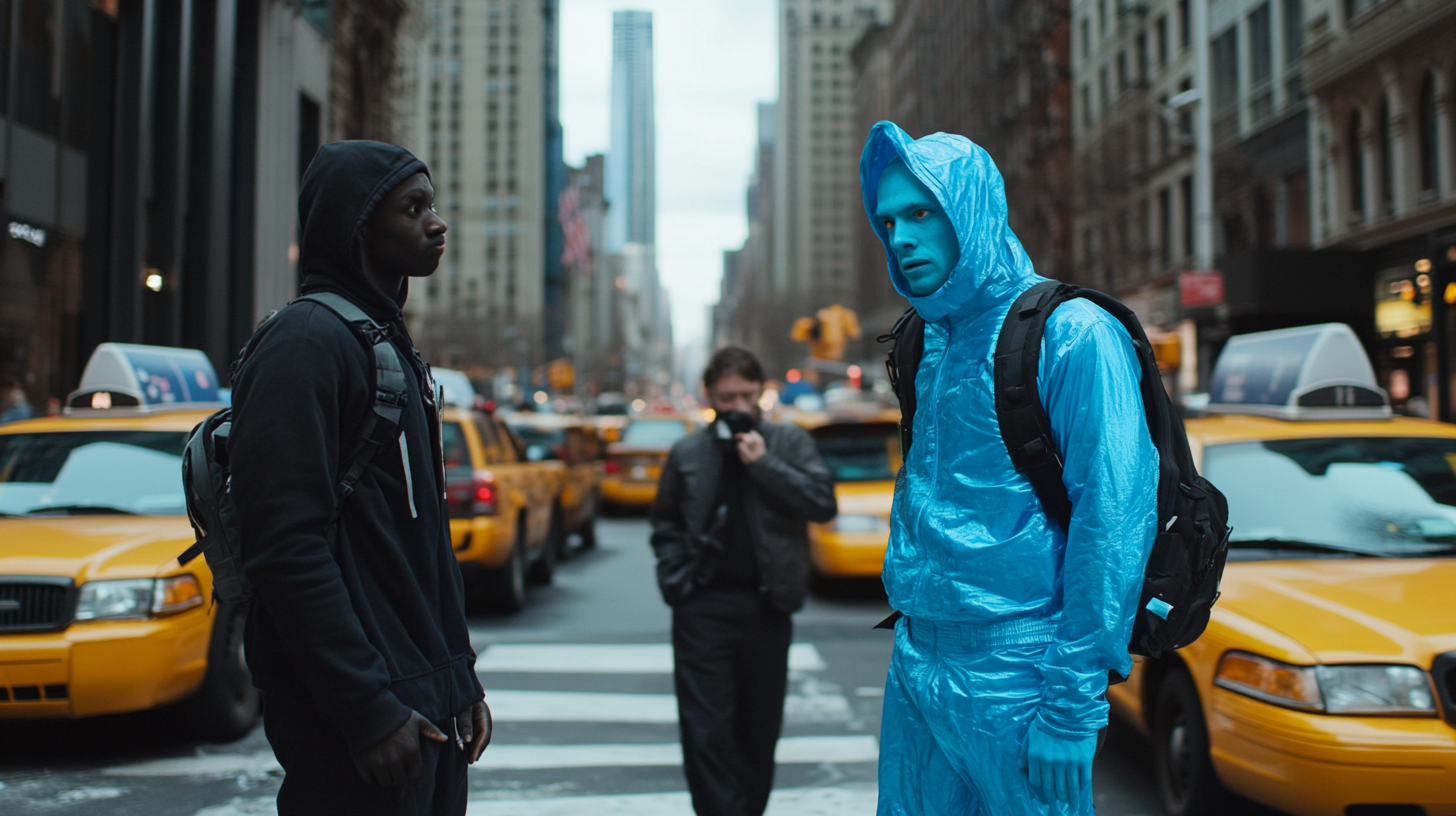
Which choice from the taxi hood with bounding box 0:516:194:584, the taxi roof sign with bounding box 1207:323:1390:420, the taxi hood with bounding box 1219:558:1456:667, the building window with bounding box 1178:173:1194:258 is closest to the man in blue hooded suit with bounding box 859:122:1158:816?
the taxi hood with bounding box 1219:558:1456:667

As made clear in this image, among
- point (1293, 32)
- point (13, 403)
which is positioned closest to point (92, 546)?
point (13, 403)

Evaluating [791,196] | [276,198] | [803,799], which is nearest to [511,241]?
[791,196]

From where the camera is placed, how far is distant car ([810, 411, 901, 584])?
9.91 m

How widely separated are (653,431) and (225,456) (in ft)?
56.8

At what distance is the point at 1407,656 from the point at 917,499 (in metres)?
2.28

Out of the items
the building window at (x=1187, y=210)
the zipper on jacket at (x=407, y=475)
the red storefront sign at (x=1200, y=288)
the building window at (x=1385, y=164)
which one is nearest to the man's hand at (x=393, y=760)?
the zipper on jacket at (x=407, y=475)

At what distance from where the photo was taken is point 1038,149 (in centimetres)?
4397

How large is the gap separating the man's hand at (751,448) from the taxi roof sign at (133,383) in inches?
180

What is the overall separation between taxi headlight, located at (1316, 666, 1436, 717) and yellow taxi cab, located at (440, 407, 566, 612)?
250 inches

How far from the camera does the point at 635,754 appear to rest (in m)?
5.68

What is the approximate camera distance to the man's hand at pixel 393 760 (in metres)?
2.02

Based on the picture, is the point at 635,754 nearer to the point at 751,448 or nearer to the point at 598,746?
the point at 598,746

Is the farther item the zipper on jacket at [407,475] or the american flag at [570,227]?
the american flag at [570,227]

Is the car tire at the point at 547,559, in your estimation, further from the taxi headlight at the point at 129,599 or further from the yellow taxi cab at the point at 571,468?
the taxi headlight at the point at 129,599
